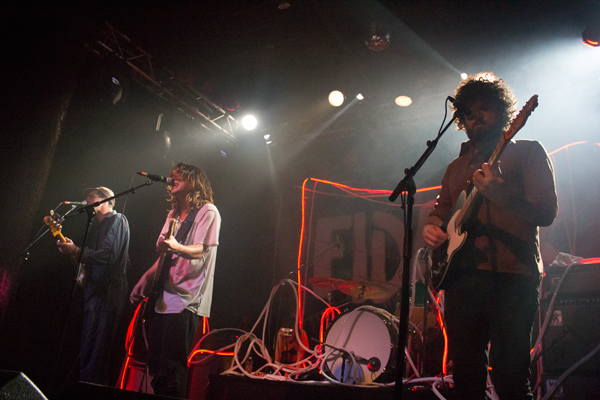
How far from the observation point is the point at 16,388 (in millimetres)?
1050

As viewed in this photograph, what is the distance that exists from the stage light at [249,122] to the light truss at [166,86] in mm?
165

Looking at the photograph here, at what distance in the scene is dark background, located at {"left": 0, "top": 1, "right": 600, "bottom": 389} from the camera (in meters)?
2.74

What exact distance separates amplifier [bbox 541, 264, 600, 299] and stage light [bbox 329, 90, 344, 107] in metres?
4.16

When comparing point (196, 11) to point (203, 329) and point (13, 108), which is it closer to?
point (13, 108)

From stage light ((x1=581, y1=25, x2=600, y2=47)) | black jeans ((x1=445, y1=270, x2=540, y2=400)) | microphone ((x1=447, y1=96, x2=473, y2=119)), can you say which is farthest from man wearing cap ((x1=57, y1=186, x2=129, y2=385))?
A: stage light ((x1=581, y1=25, x2=600, y2=47))

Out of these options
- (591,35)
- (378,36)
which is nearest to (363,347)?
(378,36)

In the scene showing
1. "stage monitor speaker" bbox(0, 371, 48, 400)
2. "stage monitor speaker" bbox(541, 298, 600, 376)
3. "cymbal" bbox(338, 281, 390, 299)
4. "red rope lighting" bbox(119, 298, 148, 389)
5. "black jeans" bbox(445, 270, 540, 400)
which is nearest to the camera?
"stage monitor speaker" bbox(0, 371, 48, 400)

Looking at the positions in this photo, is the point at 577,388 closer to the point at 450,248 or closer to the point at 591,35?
the point at 450,248

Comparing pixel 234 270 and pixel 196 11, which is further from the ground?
pixel 196 11

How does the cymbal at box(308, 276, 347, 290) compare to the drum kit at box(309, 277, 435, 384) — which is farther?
the cymbal at box(308, 276, 347, 290)

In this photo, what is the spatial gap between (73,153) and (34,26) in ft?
6.35

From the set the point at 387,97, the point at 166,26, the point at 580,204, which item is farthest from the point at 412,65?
the point at 166,26

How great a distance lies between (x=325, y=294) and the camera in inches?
262

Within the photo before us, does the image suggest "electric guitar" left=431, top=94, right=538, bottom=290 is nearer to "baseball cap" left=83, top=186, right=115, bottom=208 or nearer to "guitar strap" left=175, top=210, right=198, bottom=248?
"guitar strap" left=175, top=210, right=198, bottom=248
